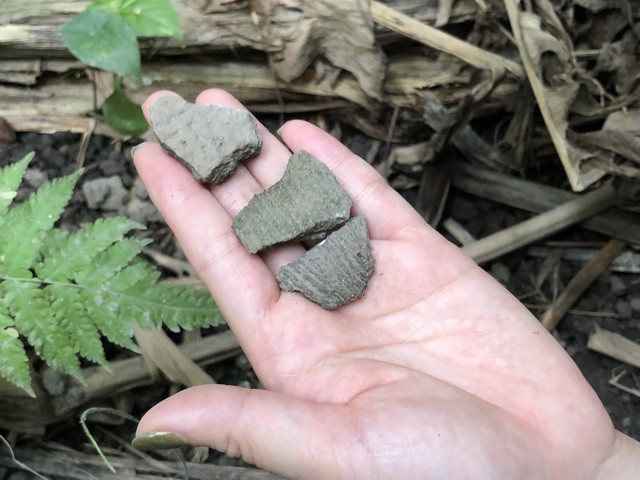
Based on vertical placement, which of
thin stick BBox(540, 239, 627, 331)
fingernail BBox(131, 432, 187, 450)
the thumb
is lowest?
thin stick BBox(540, 239, 627, 331)

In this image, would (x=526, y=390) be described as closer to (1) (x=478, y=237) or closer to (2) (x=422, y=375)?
(2) (x=422, y=375)

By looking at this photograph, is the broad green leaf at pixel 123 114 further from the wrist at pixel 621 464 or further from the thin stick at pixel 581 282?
the wrist at pixel 621 464

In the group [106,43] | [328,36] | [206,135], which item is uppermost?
[106,43]

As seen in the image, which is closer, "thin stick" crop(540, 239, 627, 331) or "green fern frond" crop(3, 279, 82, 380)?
"green fern frond" crop(3, 279, 82, 380)

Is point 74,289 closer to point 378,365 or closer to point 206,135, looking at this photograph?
point 206,135

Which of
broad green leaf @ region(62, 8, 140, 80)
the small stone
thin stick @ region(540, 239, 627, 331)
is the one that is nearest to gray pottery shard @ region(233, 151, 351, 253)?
broad green leaf @ region(62, 8, 140, 80)

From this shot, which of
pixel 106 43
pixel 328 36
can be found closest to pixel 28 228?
pixel 106 43

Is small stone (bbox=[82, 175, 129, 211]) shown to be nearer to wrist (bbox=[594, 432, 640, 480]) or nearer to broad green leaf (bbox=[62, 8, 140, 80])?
broad green leaf (bbox=[62, 8, 140, 80])
